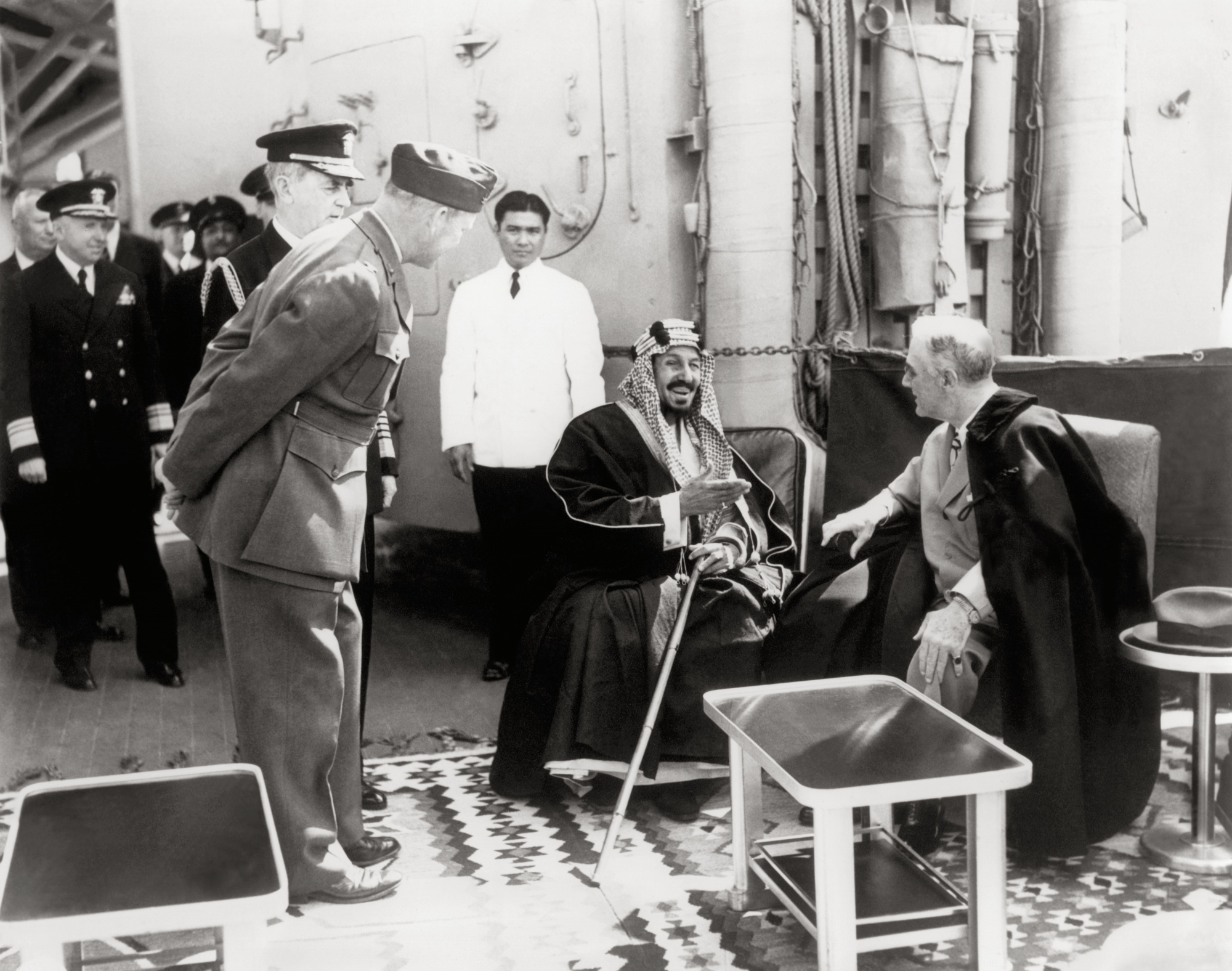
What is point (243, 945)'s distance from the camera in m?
1.93

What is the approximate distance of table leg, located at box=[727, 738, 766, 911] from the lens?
295 centimetres

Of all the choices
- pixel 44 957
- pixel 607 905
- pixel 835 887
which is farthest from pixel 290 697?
pixel 835 887

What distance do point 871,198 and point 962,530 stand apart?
1552 mm

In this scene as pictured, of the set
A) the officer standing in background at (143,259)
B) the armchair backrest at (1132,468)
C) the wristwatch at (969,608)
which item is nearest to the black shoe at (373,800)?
the wristwatch at (969,608)

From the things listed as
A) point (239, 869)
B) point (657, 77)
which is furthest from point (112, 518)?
point (239, 869)

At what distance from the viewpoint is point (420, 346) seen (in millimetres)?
5035

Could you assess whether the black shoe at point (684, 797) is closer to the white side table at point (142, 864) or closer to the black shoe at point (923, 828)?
the black shoe at point (923, 828)

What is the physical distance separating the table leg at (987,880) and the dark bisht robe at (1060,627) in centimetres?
66

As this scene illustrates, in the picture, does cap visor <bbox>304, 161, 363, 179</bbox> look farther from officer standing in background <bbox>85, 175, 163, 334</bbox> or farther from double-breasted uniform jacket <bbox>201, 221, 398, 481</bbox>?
officer standing in background <bbox>85, 175, 163, 334</bbox>

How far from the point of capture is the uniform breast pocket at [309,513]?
2793 millimetres

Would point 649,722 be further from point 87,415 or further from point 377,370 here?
point 87,415

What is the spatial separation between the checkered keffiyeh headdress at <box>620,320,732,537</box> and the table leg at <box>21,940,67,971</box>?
7.55ft

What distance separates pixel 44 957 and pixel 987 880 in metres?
1.64

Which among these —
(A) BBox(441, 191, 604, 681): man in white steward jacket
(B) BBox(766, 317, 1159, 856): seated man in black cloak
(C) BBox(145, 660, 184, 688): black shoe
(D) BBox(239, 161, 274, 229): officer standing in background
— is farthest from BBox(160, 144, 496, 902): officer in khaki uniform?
(D) BBox(239, 161, 274, 229): officer standing in background
